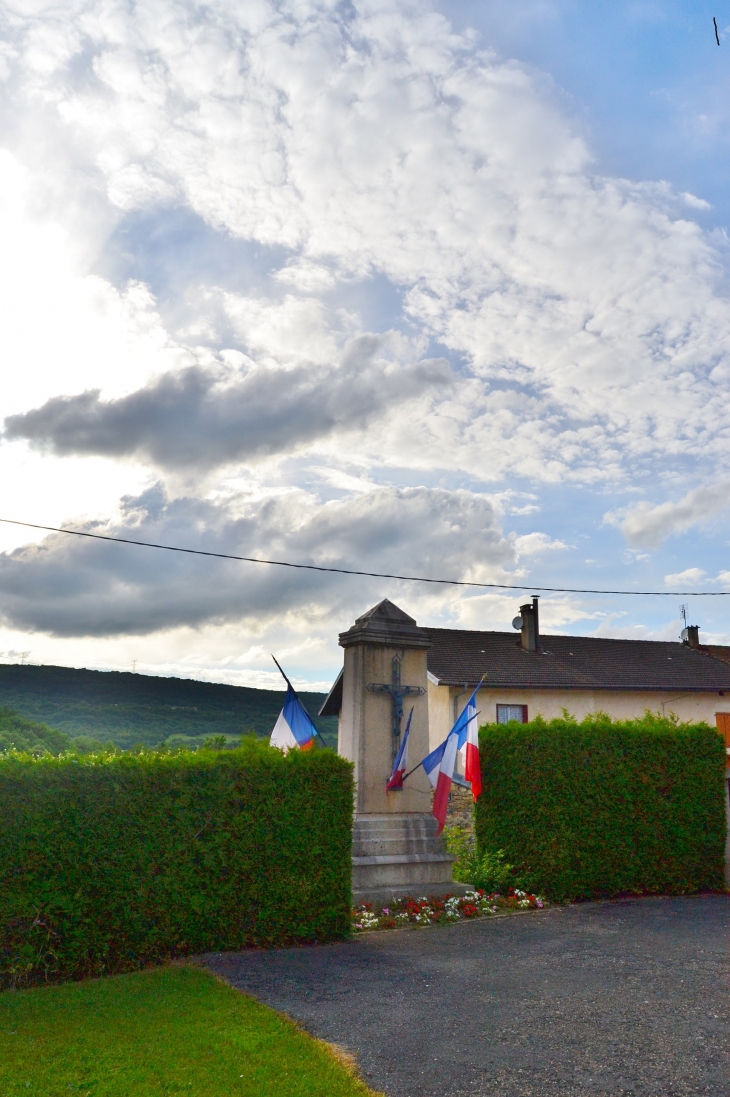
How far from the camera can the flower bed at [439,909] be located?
11023mm

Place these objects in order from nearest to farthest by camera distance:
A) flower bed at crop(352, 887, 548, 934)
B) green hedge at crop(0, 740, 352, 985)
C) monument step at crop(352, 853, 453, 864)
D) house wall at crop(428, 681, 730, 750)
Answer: green hedge at crop(0, 740, 352, 985)
flower bed at crop(352, 887, 548, 934)
monument step at crop(352, 853, 453, 864)
house wall at crop(428, 681, 730, 750)

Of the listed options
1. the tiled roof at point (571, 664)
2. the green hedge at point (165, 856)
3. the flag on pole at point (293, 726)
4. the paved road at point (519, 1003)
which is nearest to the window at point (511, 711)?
the tiled roof at point (571, 664)

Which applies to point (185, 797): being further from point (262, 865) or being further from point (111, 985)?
point (111, 985)

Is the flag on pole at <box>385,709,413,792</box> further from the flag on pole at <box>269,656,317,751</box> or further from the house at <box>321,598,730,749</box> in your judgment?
the house at <box>321,598,730,749</box>

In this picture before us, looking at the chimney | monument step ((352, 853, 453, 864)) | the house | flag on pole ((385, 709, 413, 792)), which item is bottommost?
monument step ((352, 853, 453, 864))

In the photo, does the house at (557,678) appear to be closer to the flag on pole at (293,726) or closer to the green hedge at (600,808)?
the green hedge at (600,808)

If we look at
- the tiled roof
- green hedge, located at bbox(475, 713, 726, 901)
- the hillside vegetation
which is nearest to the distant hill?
the hillside vegetation

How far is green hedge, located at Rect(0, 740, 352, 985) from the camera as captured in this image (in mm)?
8219

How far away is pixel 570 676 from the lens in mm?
26781

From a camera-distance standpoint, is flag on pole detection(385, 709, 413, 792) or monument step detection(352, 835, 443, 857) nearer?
monument step detection(352, 835, 443, 857)

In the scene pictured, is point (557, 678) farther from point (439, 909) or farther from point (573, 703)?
point (439, 909)

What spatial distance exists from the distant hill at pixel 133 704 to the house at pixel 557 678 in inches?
754

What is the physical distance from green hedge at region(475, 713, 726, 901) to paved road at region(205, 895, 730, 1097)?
2.10 m

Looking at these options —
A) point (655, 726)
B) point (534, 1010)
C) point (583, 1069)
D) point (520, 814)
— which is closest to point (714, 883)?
point (655, 726)
